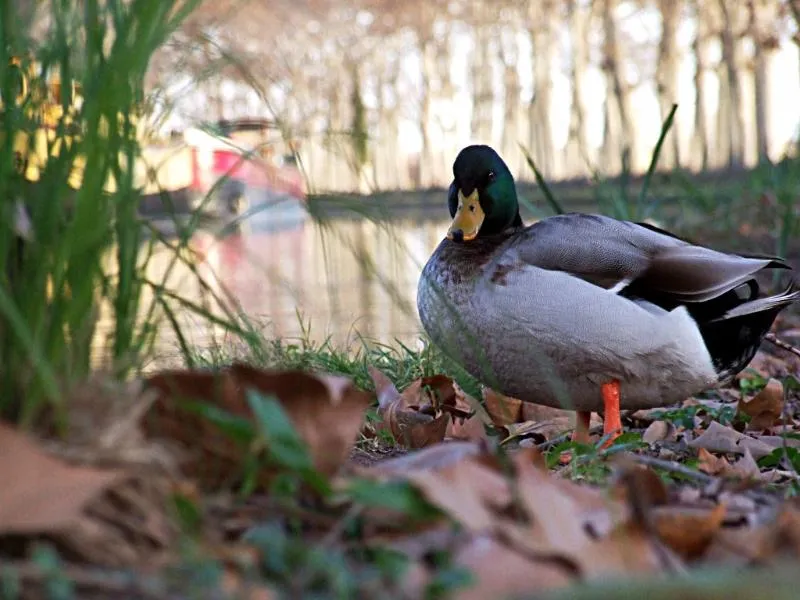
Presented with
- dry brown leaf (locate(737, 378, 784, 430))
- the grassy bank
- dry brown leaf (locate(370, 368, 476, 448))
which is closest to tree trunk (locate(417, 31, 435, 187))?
dry brown leaf (locate(370, 368, 476, 448))

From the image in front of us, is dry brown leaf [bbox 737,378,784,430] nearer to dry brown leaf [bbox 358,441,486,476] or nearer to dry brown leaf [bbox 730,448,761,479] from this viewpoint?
dry brown leaf [bbox 730,448,761,479]

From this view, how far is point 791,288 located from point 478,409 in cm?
110

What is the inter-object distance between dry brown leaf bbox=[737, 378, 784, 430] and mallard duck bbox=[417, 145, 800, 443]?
0.48ft

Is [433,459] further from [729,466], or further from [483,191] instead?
[483,191]

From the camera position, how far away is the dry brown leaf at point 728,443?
2.76m

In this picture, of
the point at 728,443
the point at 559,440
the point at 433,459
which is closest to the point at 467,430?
the point at 559,440

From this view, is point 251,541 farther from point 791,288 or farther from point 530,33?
point 530,33

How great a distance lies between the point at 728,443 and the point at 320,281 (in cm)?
709

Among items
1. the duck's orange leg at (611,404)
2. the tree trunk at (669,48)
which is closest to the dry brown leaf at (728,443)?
the duck's orange leg at (611,404)

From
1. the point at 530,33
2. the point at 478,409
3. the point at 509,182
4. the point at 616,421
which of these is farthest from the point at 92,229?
the point at 530,33

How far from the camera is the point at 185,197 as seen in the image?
6.72 feet

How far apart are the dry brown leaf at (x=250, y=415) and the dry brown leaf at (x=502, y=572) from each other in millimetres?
262

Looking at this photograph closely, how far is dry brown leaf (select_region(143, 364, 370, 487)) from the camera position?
4.82 ft

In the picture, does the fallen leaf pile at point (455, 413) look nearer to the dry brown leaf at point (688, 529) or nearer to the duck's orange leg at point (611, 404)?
the duck's orange leg at point (611, 404)
